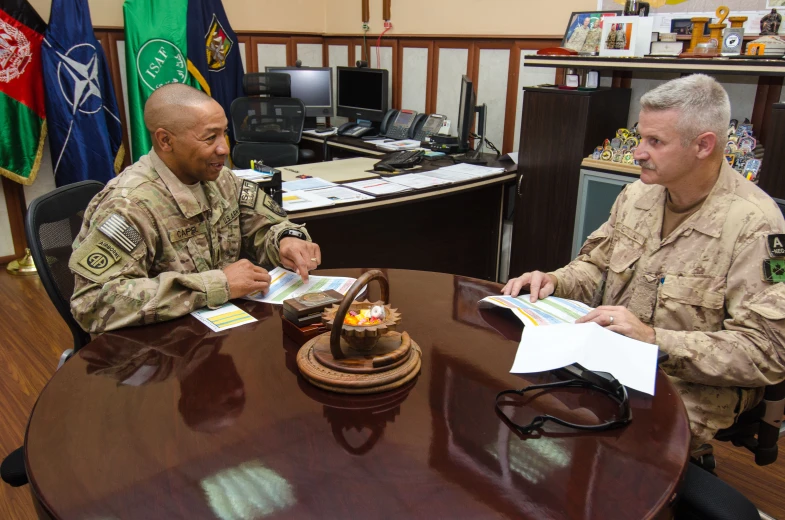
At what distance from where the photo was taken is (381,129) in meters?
4.86

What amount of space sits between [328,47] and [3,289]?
3.33m

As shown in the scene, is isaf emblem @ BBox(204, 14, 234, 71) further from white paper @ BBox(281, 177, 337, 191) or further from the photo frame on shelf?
the photo frame on shelf

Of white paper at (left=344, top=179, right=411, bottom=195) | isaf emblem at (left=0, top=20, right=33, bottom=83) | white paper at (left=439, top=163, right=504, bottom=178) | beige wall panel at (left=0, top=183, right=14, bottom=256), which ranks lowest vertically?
beige wall panel at (left=0, top=183, right=14, bottom=256)

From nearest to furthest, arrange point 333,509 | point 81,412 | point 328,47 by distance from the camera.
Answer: point 333,509, point 81,412, point 328,47

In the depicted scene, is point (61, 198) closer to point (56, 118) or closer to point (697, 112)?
point (697, 112)

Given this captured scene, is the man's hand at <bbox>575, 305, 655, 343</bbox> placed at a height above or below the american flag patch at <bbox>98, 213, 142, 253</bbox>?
below

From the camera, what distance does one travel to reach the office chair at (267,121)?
4.37m

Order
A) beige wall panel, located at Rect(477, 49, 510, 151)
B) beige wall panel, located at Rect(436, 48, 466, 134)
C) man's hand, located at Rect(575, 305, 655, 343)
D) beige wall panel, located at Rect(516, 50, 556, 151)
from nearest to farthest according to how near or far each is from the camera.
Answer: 1. man's hand, located at Rect(575, 305, 655, 343)
2. beige wall panel, located at Rect(516, 50, 556, 151)
3. beige wall panel, located at Rect(477, 49, 510, 151)
4. beige wall panel, located at Rect(436, 48, 466, 134)

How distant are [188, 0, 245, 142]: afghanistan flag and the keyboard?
160 cm

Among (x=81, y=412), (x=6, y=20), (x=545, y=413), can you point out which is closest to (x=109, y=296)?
(x=81, y=412)

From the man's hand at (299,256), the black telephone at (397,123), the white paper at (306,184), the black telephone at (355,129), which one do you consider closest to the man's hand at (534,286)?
the man's hand at (299,256)

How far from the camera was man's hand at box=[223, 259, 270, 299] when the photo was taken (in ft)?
5.21

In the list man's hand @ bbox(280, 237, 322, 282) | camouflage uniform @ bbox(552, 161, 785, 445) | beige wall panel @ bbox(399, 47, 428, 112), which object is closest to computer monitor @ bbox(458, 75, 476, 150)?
beige wall panel @ bbox(399, 47, 428, 112)

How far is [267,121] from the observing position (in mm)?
4449
